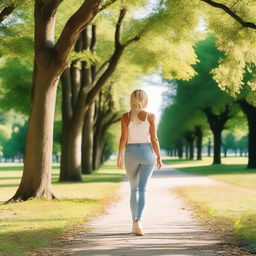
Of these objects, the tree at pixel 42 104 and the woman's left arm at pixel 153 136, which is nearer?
the woman's left arm at pixel 153 136

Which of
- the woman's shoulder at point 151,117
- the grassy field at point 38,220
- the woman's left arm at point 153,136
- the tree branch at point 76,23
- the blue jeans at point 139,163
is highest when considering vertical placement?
the tree branch at point 76,23

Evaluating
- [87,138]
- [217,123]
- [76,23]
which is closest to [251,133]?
[217,123]

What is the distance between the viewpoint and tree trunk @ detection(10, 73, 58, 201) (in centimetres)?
1435

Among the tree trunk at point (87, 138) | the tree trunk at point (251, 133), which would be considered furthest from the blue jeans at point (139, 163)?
the tree trunk at point (251, 133)

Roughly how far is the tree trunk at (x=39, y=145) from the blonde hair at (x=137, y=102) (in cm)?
651

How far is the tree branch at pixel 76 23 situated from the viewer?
42.3 feet

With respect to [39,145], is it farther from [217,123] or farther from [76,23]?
[217,123]

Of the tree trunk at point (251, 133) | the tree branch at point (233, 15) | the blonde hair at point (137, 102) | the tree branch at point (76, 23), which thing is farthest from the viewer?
the tree trunk at point (251, 133)

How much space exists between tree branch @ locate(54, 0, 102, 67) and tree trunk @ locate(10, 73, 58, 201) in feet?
4.10

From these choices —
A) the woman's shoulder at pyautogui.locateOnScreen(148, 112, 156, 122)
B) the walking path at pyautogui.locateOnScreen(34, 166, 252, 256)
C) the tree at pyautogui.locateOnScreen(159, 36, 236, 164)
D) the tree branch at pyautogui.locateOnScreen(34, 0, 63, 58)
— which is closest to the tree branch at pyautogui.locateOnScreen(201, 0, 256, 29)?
the tree branch at pyautogui.locateOnScreen(34, 0, 63, 58)

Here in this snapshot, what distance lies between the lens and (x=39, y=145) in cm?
1445

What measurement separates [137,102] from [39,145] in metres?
6.90

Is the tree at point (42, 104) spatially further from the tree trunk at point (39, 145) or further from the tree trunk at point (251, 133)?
the tree trunk at point (251, 133)

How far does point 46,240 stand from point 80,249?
1051mm
